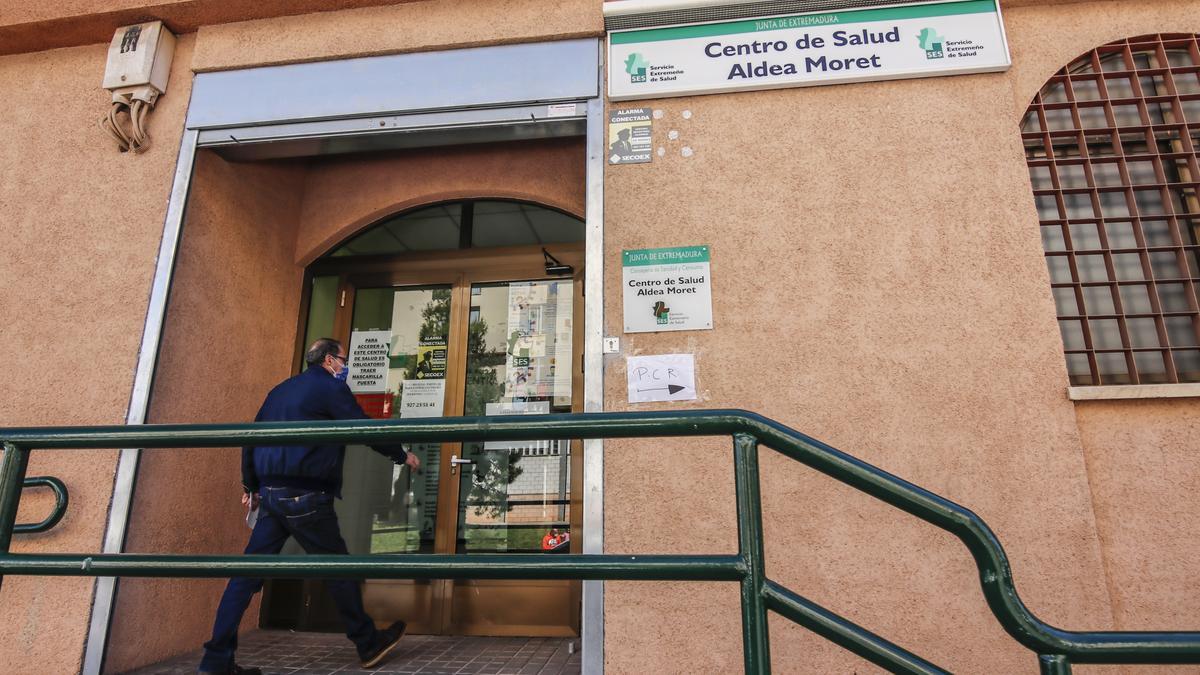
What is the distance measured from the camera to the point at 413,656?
143 inches

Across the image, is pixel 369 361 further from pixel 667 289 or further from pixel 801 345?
pixel 801 345

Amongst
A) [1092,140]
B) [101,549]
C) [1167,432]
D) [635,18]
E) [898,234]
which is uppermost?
[635,18]

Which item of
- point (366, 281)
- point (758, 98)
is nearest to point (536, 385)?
point (366, 281)

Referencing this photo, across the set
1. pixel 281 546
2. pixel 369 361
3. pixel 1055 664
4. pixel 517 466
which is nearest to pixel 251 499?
pixel 281 546

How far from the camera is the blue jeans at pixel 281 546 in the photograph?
310 cm

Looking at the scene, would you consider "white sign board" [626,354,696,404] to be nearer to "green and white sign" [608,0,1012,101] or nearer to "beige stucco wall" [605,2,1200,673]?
"beige stucco wall" [605,2,1200,673]

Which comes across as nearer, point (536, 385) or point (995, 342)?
point (995, 342)

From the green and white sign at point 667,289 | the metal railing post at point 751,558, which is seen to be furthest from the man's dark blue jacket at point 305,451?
the metal railing post at point 751,558

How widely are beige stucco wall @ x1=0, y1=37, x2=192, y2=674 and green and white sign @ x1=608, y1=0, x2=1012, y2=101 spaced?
287 cm

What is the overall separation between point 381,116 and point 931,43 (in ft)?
9.87

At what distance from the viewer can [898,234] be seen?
3.16m

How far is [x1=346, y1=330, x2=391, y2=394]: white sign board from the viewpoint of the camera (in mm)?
4691

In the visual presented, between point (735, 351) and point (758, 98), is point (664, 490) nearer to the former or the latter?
point (735, 351)

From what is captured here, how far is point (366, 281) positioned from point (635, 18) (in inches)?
109
